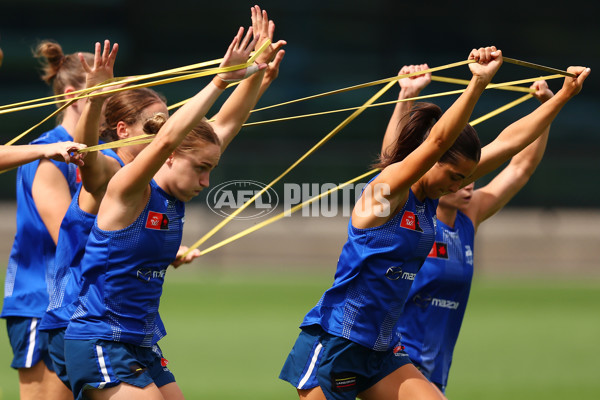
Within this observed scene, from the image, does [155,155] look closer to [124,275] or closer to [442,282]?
[124,275]

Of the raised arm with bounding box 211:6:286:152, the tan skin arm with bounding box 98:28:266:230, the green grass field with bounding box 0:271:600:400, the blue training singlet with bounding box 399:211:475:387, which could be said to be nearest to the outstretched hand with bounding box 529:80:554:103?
the blue training singlet with bounding box 399:211:475:387

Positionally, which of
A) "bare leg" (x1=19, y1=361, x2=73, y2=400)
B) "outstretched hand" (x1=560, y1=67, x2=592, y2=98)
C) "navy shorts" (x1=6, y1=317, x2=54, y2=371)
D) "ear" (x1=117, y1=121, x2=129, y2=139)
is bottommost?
"bare leg" (x1=19, y1=361, x2=73, y2=400)

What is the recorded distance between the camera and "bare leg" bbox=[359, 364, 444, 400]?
13.9 feet

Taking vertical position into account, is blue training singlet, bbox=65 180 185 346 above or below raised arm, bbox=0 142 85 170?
below

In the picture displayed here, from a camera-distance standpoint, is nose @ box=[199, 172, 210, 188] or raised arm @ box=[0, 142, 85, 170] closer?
raised arm @ box=[0, 142, 85, 170]

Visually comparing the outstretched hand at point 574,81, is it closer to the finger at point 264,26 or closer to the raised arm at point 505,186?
the raised arm at point 505,186

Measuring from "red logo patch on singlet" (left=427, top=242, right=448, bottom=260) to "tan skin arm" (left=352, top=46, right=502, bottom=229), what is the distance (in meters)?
0.86

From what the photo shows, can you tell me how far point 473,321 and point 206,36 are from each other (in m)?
9.80

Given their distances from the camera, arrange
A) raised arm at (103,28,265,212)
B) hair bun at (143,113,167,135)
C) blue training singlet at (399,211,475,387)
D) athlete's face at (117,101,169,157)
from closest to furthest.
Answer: raised arm at (103,28,265,212) < hair bun at (143,113,167,135) < athlete's face at (117,101,169,157) < blue training singlet at (399,211,475,387)

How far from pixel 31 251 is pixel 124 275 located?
1179 mm

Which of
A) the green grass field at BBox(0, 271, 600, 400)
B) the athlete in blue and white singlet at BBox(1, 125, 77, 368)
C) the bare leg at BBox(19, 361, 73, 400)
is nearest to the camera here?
the bare leg at BBox(19, 361, 73, 400)

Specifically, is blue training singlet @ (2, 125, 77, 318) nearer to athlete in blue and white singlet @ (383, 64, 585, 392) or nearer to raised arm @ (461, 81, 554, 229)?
athlete in blue and white singlet @ (383, 64, 585, 392)

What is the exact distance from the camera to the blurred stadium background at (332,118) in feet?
49.9

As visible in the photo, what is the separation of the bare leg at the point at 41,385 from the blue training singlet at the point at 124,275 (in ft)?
2.75
